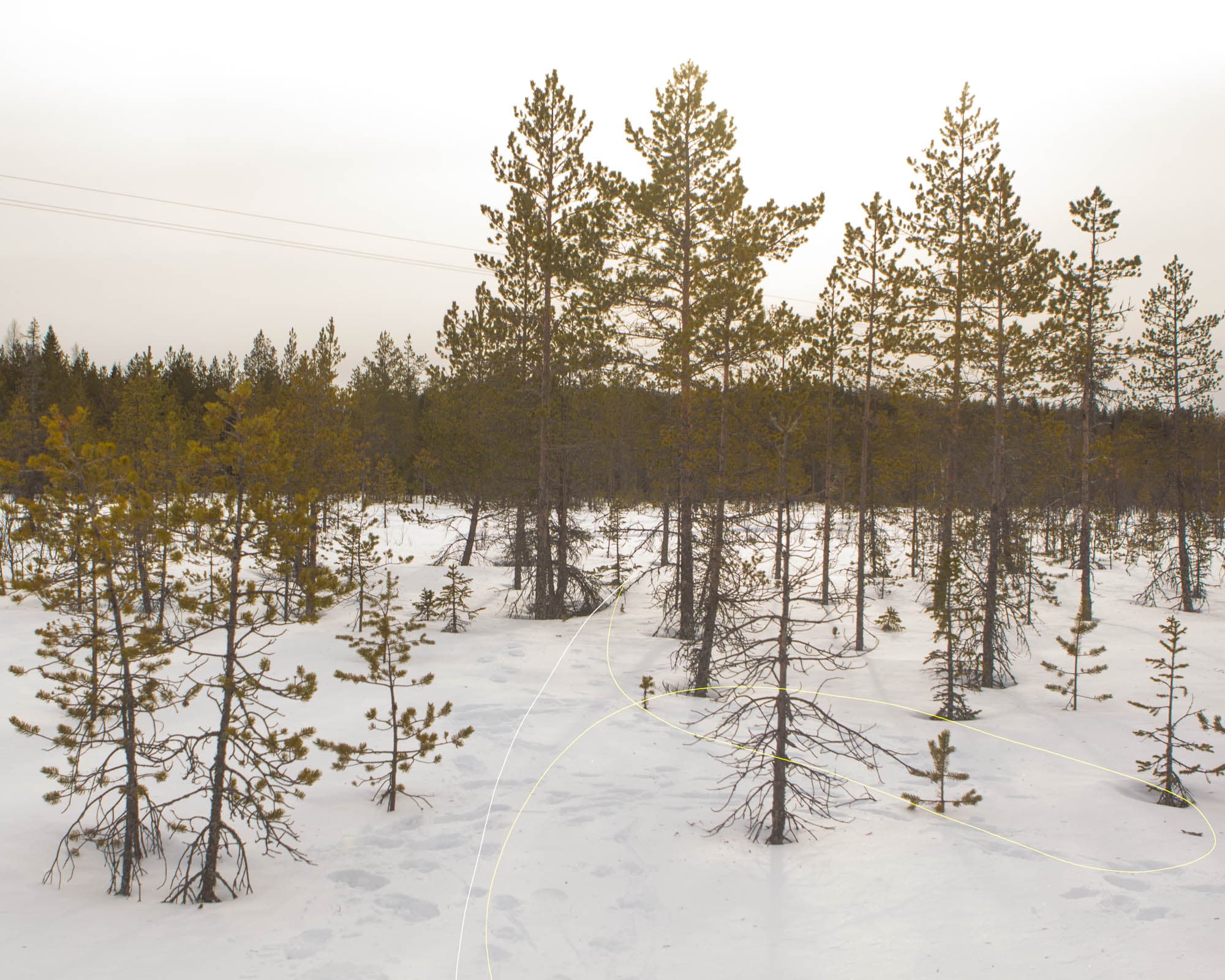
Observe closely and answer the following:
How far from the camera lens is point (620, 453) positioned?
773 inches

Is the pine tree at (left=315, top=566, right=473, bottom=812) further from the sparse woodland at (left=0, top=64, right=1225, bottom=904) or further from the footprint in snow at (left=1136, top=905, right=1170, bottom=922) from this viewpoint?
the footprint in snow at (left=1136, top=905, right=1170, bottom=922)

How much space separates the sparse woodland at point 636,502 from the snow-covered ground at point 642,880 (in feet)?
1.66

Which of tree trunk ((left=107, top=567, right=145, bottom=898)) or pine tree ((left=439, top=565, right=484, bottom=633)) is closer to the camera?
tree trunk ((left=107, top=567, right=145, bottom=898))

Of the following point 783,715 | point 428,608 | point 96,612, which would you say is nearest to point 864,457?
point 428,608

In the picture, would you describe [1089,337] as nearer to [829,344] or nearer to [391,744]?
[829,344]

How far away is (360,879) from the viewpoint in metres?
8.52

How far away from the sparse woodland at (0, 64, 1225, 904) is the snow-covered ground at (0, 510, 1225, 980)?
1.66ft

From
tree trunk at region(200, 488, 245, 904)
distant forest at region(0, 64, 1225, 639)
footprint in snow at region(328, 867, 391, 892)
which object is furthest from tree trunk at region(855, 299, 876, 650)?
tree trunk at region(200, 488, 245, 904)

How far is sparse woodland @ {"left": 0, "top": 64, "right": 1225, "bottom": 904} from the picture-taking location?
25.3ft

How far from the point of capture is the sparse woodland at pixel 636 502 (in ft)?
25.3

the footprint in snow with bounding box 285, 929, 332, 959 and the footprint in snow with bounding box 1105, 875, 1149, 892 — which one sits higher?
the footprint in snow with bounding box 1105, 875, 1149, 892

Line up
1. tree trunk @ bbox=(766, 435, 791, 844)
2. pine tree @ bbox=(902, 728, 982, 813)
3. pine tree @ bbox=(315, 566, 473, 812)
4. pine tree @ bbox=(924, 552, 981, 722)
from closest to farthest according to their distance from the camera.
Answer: tree trunk @ bbox=(766, 435, 791, 844) < pine tree @ bbox=(902, 728, 982, 813) < pine tree @ bbox=(315, 566, 473, 812) < pine tree @ bbox=(924, 552, 981, 722)

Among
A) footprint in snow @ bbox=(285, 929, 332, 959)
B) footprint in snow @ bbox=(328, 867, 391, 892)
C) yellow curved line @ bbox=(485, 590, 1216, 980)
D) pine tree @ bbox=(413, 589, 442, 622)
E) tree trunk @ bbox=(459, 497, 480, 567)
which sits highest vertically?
tree trunk @ bbox=(459, 497, 480, 567)

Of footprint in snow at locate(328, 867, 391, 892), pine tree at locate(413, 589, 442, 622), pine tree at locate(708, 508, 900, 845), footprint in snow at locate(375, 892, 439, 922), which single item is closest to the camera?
footprint in snow at locate(375, 892, 439, 922)
